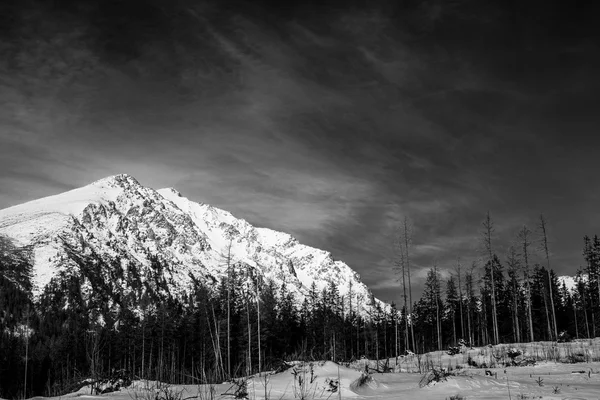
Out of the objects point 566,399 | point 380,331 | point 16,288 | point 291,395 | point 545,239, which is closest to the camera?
point 566,399

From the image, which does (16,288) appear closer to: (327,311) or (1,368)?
(1,368)

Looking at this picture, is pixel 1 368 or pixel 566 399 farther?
pixel 1 368

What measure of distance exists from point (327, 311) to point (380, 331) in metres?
12.3

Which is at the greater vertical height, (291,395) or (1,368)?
(291,395)

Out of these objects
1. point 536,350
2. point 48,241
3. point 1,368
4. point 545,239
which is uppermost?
point 48,241

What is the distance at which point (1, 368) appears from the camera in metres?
57.8

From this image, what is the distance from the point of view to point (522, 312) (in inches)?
2393

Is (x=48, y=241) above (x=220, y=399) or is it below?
above

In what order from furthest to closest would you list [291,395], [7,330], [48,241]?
[48,241] → [7,330] → [291,395]

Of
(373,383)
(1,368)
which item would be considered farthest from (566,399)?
(1,368)

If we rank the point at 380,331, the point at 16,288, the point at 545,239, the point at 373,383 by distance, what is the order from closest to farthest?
1. the point at 373,383
2. the point at 545,239
3. the point at 380,331
4. the point at 16,288

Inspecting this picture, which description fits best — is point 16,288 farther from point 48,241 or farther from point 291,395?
point 291,395

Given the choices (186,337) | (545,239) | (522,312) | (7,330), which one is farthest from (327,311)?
(7,330)

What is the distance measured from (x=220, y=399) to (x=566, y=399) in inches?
251
